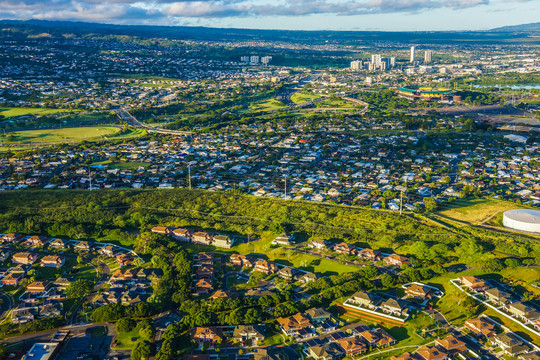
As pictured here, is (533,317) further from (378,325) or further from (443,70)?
(443,70)

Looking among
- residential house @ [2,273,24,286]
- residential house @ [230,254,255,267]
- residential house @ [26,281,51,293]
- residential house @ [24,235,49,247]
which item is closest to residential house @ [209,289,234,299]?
residential house @ [230,254,255,267]

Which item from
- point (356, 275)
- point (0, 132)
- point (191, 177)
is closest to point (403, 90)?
point (191, 177)

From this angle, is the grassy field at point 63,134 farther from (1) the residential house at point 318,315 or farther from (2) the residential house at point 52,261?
(1) the residential house at point 318,315

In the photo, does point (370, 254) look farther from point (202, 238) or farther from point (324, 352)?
point (202, 238)

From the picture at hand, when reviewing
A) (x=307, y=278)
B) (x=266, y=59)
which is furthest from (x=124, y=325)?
(x=266, y=59)

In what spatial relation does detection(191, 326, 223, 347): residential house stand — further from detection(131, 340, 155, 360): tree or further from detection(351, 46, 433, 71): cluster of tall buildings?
detection(351, 46, 433, 71): cluster of tall buildings
